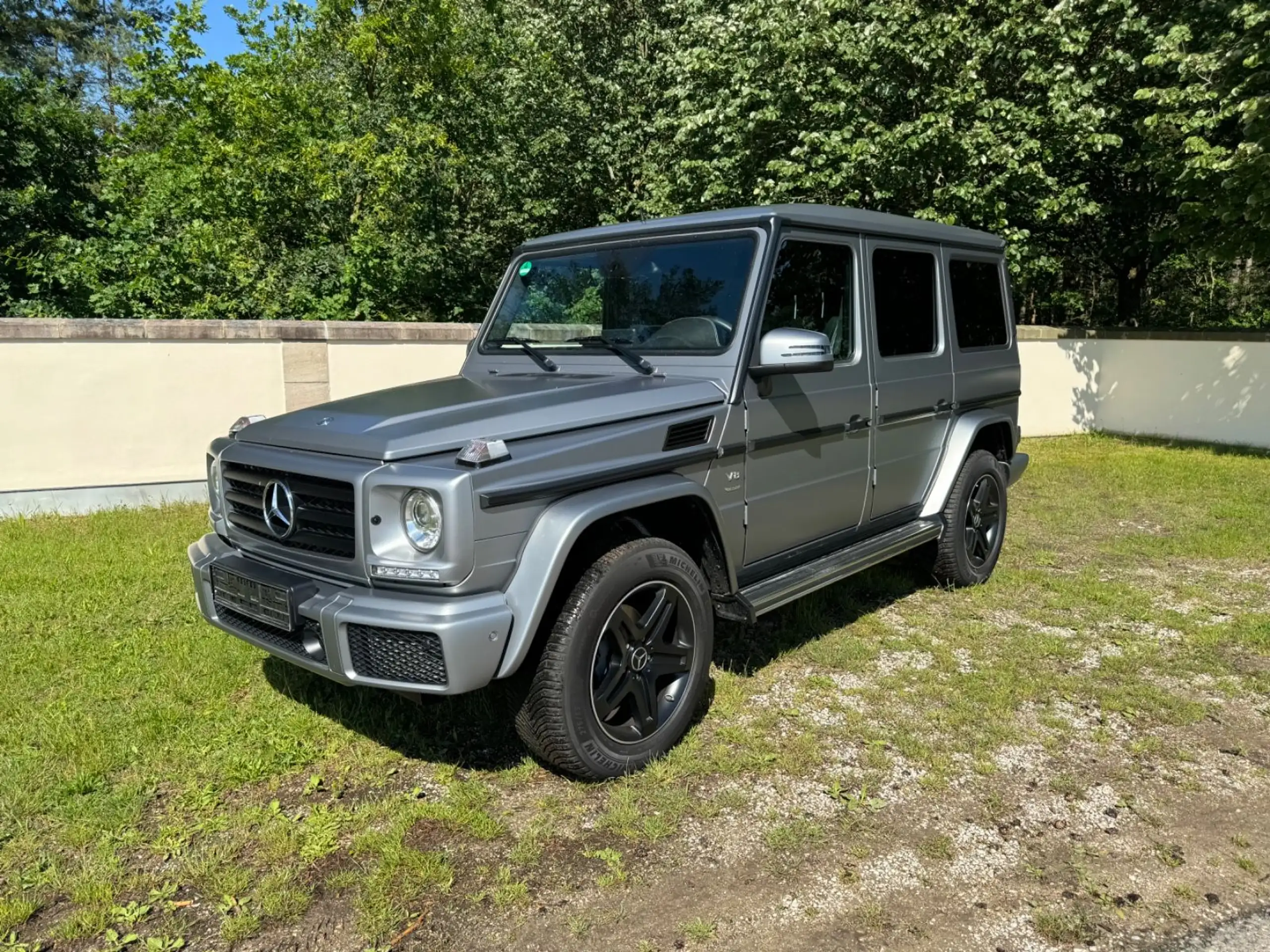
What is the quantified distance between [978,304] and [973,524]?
1411 millimetres

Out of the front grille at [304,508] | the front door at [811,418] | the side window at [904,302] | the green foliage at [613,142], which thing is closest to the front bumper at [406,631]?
the front grille at [304,508]

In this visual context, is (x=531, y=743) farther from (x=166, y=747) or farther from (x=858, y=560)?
(x=858, y=560)

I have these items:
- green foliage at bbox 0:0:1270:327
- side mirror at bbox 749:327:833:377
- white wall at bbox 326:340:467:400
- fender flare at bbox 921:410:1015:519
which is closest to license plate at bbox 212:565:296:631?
side mirror at bbox 749:327:833:377

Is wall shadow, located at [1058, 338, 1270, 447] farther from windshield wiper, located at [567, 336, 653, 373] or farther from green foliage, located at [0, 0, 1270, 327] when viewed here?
windshield wiper, located at [567, 336, 653, 373]

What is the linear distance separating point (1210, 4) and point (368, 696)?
1228 cm

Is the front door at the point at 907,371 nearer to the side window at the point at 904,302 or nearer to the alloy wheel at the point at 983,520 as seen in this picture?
the side window at the point at 904,302

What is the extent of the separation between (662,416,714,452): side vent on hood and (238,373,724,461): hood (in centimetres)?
7

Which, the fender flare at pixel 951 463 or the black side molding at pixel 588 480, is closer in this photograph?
the black side molding at pixel 588 480

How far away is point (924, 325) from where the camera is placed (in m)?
4.96

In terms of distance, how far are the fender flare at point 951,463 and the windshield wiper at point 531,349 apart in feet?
8.09

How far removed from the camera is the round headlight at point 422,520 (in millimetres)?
2764

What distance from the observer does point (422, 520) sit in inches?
111

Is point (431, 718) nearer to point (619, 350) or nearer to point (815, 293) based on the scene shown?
point (619, 350)

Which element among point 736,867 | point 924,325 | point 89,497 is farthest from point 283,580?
point 89,497
